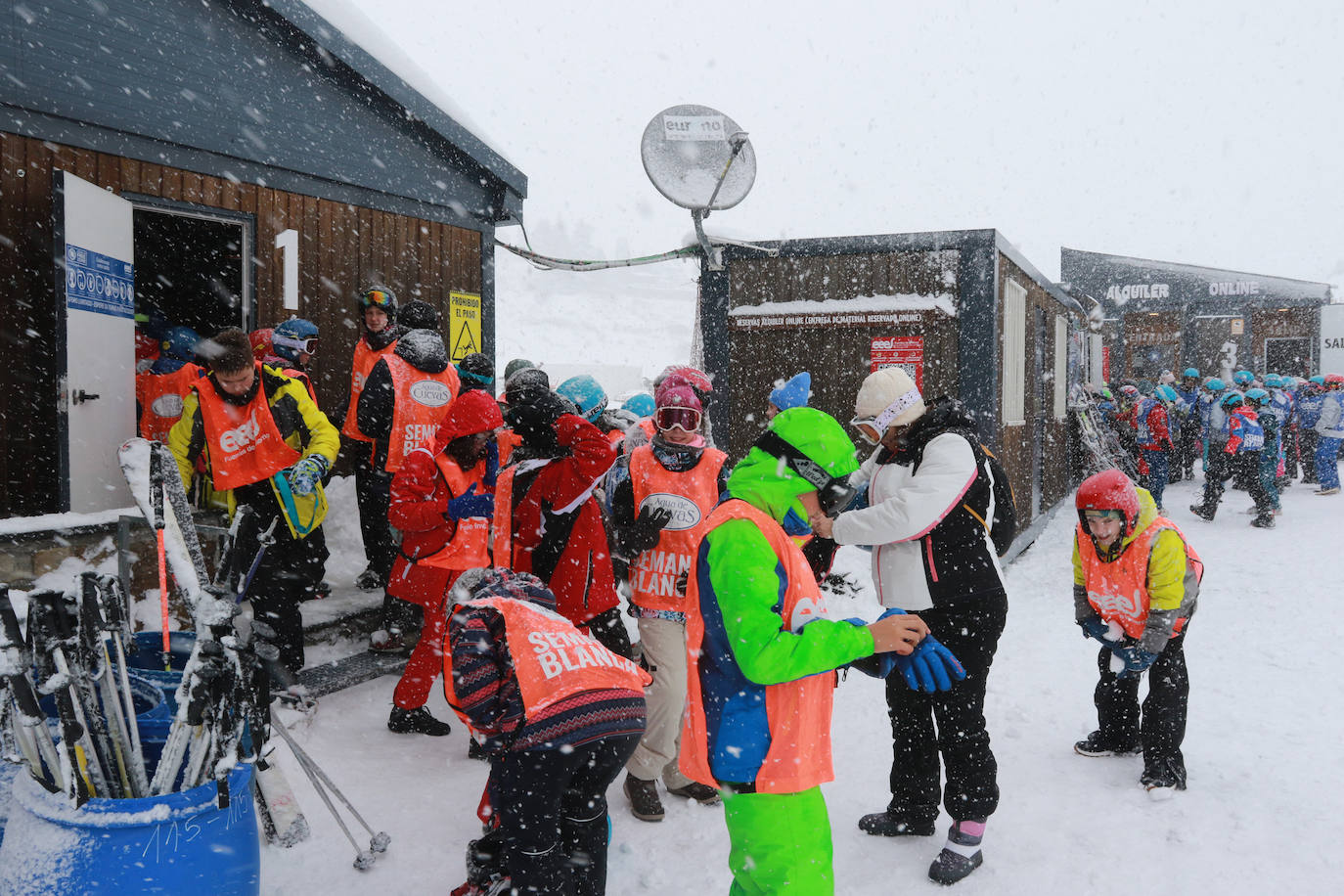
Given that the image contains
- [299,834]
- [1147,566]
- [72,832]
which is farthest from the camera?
[1147,566]

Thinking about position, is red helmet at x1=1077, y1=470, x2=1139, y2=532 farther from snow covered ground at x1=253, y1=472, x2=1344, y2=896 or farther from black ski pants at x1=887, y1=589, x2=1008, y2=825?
snow covered ground at x1=253, y1=472, x2=1344, y2=896

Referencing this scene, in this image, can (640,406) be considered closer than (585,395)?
No

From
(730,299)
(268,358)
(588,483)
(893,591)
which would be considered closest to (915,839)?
(893,591)

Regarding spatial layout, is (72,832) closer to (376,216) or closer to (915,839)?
(915,839)

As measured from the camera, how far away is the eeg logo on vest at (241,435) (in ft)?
14.9

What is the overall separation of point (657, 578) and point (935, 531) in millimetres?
1213

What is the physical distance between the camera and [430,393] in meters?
5.32

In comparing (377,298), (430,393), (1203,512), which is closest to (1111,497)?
(430,393)

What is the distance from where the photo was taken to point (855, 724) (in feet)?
16.0

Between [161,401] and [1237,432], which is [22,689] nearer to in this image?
[161,401]

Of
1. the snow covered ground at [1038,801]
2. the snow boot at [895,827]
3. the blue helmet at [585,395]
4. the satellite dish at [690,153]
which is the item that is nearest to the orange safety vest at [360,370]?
the blue helmet at [585,395]

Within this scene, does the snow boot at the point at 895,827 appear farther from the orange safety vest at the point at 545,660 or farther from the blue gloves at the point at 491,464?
the blue gloves at the point at 491,464

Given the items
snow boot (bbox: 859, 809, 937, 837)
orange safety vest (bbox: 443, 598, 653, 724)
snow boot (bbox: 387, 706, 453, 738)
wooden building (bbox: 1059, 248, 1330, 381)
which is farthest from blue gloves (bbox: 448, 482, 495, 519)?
wooden building (bbox: 1059, 248, 1330, 381)

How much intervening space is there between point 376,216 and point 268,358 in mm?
2666
